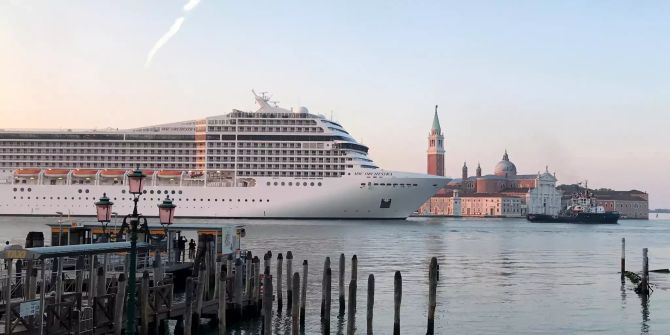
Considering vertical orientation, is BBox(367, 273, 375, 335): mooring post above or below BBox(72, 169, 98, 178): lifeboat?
below

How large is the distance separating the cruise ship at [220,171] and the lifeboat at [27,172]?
0.11 meters

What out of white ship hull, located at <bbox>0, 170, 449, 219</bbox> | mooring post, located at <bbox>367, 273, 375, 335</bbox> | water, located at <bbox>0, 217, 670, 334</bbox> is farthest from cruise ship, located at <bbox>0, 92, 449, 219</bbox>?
mooring post, located at <bbox>367, 273, 375, 335</bbox>

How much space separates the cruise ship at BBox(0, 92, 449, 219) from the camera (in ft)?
284

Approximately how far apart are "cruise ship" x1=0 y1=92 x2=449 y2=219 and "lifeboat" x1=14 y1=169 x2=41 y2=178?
0.11m

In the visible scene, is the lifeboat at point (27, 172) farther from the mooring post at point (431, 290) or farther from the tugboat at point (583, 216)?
the tugboat at point (583, 216)

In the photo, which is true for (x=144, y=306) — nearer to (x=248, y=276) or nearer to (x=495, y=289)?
(x=248, y=276)

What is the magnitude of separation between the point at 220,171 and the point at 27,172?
2014 centimetres

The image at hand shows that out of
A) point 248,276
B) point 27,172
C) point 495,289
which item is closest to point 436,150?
point 27,172

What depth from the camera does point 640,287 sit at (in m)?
30.5

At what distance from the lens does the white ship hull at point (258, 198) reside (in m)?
86.1

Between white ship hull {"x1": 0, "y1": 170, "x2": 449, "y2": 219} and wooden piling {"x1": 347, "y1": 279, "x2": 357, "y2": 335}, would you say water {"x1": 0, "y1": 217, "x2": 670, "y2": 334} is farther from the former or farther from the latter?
white ship hull {"x1": 0, "y1": 170, "x2": 449, "y2": 219}

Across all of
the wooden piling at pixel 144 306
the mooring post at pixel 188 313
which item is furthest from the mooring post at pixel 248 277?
the wooden piling at pixel 144 306

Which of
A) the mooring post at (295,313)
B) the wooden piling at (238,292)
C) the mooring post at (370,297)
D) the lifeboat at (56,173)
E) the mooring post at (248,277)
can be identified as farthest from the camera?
the lifeboat at (56,173)

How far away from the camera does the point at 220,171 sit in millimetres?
90938
